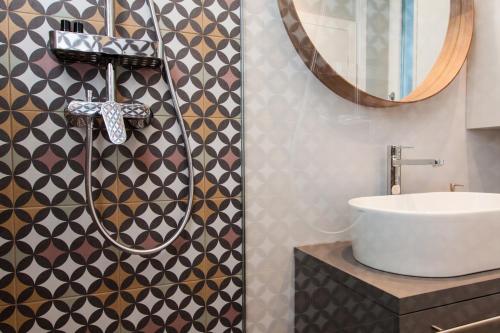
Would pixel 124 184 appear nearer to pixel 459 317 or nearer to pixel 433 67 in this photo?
pixel 459 317

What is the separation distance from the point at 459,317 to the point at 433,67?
2.91 ft

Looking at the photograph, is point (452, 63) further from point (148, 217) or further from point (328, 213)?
point (148, 217)

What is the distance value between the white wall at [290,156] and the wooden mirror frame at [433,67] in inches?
1.3

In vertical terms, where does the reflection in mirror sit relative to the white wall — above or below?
above

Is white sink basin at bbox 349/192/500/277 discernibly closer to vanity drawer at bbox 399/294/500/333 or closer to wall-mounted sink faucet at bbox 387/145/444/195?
vanity drawer at bbox 399/294/500/333

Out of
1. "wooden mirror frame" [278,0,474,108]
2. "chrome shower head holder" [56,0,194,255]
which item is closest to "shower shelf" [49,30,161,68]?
"chrome shower head holder" [56,0,194,255]

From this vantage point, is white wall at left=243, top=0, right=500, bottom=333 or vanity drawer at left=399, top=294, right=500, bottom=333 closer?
vanity drawer at left=399, top=294, right=500, bottom=333

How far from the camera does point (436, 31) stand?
128cm

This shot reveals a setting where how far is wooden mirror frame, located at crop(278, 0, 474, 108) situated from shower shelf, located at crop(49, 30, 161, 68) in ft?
1.43

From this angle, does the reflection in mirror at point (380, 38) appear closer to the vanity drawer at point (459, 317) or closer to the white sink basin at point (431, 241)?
the white sink basin at point (431, 241)

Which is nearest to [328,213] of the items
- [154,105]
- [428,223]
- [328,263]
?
[328,263]

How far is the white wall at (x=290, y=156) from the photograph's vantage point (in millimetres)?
1067

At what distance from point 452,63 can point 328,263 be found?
89 centimetres

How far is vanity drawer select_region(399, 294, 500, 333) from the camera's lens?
74 centimetres
